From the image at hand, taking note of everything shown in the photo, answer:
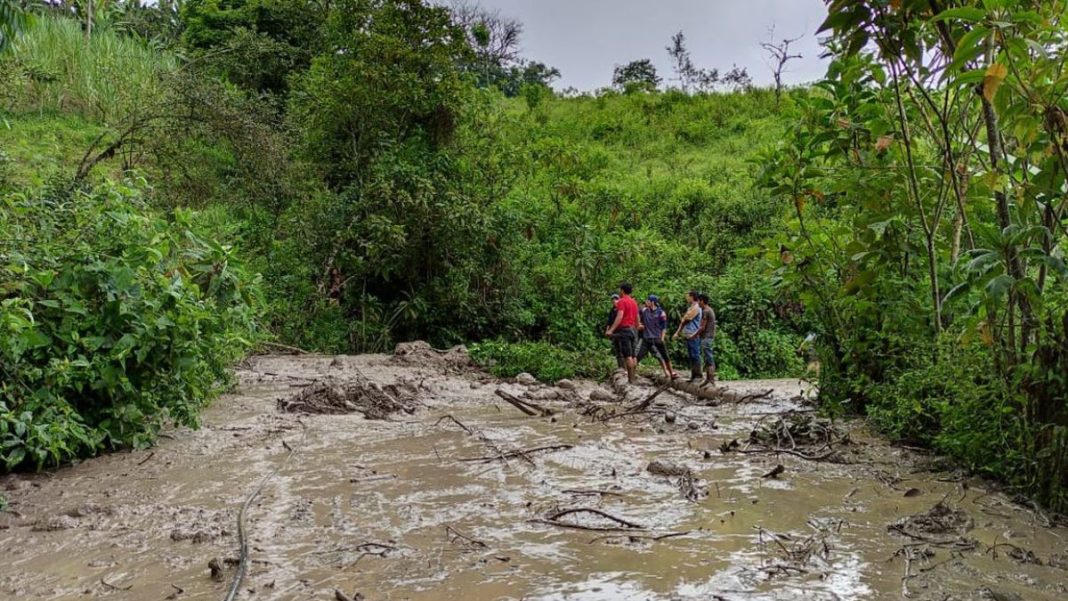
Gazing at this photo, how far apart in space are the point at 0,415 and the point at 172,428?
267cm

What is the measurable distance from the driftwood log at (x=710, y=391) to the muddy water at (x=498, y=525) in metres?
3.32

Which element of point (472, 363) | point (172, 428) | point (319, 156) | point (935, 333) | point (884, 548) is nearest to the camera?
point (884, 548)

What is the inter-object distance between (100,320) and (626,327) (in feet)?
28.1

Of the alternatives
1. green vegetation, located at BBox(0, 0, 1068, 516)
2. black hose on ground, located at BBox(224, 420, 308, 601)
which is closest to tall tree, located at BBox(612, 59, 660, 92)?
green vegetation, located at BBox(0, 0, 1068, 516)

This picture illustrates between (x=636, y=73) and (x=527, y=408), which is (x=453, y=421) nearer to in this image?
(x=527, y=408)

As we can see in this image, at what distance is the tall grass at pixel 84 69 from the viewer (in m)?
17.0

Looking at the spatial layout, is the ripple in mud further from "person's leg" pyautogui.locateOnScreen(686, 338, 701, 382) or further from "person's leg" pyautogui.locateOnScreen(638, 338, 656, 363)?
"person's leg" pyautogui.locateOnScreen(686, 338, 701, 382)

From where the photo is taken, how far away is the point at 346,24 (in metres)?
15.7

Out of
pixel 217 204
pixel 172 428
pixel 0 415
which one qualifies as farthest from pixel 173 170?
pixel 0 415

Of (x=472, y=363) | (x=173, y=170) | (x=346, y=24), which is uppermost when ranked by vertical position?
(x=346, y=24)

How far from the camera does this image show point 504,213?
52.5 feet

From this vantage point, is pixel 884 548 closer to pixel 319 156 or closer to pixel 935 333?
pixel 935 333

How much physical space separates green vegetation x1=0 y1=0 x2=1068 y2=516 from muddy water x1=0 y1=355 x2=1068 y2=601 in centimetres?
62

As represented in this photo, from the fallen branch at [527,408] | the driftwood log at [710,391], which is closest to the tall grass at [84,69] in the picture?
the fallen branch at [527,408]
